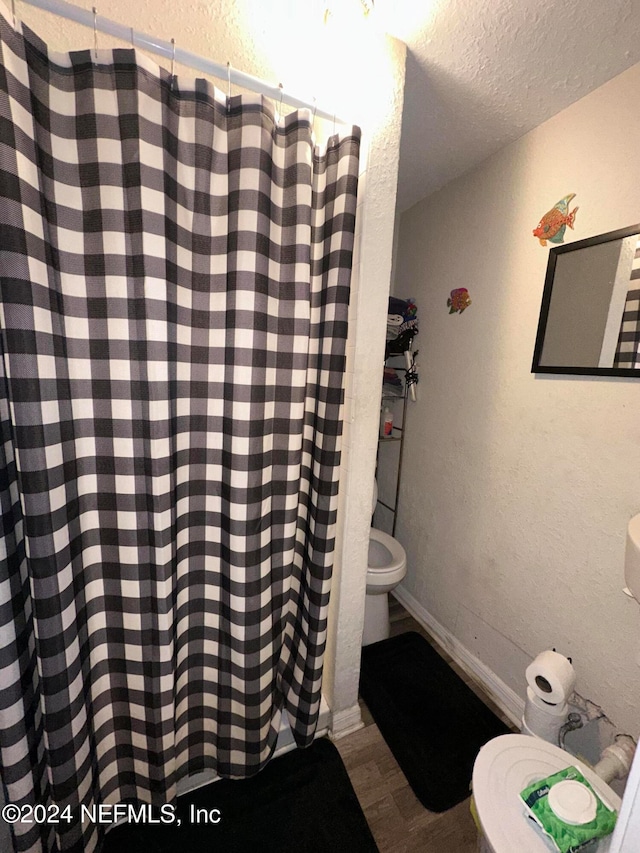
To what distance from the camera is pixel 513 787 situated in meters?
0.84

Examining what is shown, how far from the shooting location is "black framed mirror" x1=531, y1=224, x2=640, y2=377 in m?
1.01

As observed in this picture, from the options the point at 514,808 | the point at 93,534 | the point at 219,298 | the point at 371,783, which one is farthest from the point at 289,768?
the point at 219,298

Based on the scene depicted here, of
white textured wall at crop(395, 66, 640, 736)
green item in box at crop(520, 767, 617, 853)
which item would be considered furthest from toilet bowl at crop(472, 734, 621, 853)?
white textured wall at crop(395, 66, 640, 736)

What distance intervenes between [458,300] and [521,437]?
71 cm

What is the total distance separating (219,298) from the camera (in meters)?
0.83

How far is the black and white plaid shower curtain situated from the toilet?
22.4 inches

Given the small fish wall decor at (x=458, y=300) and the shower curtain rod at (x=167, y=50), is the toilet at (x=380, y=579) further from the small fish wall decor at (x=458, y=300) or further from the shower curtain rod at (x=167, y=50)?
the shower curtain rod at (x=167, y=50)

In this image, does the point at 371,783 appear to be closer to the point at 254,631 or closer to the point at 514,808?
the point at 514,808

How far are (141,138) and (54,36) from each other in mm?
388

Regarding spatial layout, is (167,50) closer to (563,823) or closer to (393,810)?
(563,823)

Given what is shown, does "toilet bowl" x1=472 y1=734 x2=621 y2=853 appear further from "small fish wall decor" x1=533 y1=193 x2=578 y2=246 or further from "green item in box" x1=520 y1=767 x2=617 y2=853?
"small fish wall decor" x1=533 y1=193 x2=578 y2=246

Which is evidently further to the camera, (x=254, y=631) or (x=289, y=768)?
(x=289, y=768)

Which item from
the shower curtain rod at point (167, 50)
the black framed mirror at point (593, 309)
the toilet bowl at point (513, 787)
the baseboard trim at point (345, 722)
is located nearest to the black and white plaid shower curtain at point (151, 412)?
the shower curtain rod at point (167, 50)

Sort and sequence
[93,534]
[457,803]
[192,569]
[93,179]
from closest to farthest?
[93,179]
[93,534]
[192,569]
[457,803]
